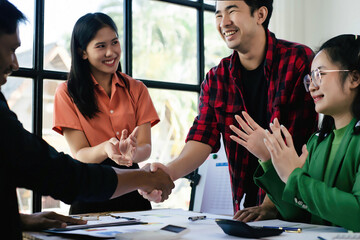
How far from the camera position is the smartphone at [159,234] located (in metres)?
1.17

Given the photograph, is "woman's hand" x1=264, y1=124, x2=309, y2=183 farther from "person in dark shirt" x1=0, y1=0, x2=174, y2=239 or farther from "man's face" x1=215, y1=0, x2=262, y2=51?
"man's face" x1=215, y1=0, x2=262, y2=51

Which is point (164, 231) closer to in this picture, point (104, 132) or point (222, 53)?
point (104, 132)

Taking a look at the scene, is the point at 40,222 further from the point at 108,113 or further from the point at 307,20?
the point at 307,20

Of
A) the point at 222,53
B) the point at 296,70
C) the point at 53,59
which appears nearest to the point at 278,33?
the point at 222,53

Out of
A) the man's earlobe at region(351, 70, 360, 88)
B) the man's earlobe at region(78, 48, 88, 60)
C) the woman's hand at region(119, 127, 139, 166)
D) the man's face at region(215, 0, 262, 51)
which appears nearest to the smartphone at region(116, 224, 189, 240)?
the woman's hand at region(119, 127, 139, 166)

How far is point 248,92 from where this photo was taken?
2035mm

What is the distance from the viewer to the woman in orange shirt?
2119 mm

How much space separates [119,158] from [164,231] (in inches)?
28.4

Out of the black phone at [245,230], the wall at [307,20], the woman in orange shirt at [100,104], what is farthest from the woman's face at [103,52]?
the wall at [307,20]

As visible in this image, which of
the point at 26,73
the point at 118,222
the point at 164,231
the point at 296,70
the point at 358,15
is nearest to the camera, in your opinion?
the point at 164,231

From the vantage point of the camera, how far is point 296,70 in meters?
1.89

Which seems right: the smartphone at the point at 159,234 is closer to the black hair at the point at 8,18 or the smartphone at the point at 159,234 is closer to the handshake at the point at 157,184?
the handshake at the point at 157,184

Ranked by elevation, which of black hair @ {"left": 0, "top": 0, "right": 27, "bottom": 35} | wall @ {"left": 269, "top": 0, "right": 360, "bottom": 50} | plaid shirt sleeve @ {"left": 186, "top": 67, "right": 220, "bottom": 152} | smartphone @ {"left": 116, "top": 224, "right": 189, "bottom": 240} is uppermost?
wall @ {"left": 269, "top": 0, "right": 360, "bottom": 50}

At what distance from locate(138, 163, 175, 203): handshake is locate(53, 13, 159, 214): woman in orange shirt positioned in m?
0.27
